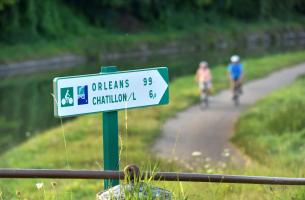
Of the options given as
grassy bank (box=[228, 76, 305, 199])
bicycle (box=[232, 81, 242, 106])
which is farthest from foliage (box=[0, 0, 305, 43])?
grassy bank (box=[228, 76, 305, 199])

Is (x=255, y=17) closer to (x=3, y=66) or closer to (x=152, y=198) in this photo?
(x=3, y=66)

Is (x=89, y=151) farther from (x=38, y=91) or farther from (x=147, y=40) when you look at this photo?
(x=147, y=40)

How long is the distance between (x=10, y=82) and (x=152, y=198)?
99.3ft

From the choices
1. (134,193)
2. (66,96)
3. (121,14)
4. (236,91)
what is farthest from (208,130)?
(121,14)

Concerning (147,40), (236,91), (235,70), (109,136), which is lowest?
(147,40)

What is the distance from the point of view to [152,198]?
3.97m

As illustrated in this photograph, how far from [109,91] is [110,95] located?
0.08 ft

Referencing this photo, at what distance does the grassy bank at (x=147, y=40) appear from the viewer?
1647 inches

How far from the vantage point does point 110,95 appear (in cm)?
443

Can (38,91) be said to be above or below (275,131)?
below

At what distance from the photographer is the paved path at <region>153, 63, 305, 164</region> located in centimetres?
1345

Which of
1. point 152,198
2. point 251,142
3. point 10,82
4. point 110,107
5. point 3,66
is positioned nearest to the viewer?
point 152,198

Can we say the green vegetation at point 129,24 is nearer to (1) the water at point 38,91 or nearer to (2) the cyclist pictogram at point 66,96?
(1) the water at point 38,91

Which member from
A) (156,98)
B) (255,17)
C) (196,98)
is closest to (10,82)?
(196,98)
